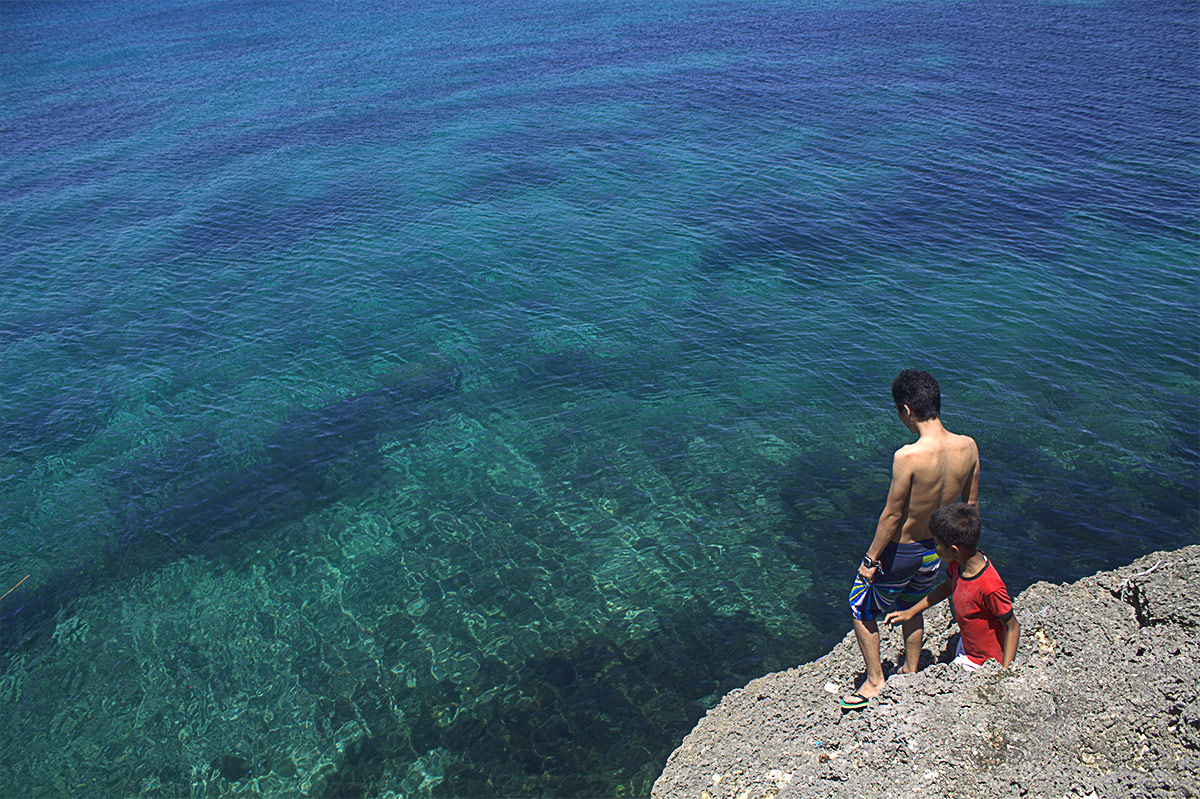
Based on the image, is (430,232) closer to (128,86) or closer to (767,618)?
(767,618)

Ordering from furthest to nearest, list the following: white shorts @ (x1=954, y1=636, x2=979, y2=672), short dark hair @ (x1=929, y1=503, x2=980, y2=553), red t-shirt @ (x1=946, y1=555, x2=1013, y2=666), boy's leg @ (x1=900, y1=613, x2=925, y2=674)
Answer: boy's leg @ (x1=900, y1=613, x2=925, y2=674) → white shorts @ (x1=954, y1=636, x2=979, y2=672) → red t-shirt @ (x1=946, y1=555, x2=1013, y2=666) → short dark hair @ (x1=929, y1=503, x2=980, y2=553)

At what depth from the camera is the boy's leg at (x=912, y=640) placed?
905 cm

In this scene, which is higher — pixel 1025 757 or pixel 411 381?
pixel 1025 757

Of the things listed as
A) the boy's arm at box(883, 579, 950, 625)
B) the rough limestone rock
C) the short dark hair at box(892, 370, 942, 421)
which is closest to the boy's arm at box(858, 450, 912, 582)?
the short dark hair at box(892, 370, 942, 421)

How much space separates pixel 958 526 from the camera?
25.2 ft

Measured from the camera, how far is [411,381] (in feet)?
76.5

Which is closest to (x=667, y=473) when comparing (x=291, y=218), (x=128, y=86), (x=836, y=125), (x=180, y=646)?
(x=180, y=646)

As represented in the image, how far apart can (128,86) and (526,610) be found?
2634 inches

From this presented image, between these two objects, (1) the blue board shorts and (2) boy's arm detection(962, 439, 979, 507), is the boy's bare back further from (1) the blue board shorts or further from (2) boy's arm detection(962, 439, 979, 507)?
(1) the blue board shorts

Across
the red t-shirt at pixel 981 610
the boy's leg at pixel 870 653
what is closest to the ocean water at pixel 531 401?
the boy's leg at pixel 870 653

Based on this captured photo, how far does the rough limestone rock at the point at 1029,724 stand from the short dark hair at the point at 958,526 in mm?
1608

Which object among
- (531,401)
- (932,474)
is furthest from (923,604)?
(531,401)

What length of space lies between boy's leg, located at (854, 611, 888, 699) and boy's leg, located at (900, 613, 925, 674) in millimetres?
393

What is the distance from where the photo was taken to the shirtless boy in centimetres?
788
